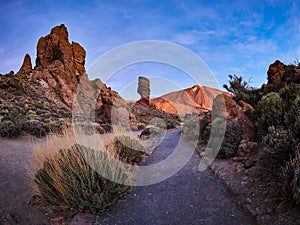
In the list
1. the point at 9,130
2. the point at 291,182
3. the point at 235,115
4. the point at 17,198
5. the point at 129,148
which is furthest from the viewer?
the point at 9,130

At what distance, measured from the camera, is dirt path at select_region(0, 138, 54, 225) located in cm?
359

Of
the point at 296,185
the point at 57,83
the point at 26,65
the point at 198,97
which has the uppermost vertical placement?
the point at 26,65

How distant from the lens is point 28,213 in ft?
12.4

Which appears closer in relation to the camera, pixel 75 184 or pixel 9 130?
pixel 75 184

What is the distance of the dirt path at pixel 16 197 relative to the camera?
3.59 metres

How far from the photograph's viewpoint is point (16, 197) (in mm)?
4363

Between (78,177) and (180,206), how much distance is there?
1985mm

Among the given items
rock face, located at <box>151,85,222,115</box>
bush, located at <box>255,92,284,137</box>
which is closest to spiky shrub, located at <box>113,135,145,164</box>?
bush, located at <box>255,92,284,137</box>

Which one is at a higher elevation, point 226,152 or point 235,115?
point 235,115

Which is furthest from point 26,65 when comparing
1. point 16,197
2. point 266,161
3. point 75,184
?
point 266,161

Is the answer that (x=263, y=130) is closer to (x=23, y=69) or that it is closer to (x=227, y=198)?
(x=227, y=198)

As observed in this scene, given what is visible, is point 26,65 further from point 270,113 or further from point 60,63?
point 270,113

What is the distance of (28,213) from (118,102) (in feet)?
67.0

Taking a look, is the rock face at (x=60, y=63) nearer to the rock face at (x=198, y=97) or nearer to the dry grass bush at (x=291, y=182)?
the rock face at (x=198, y=97)
